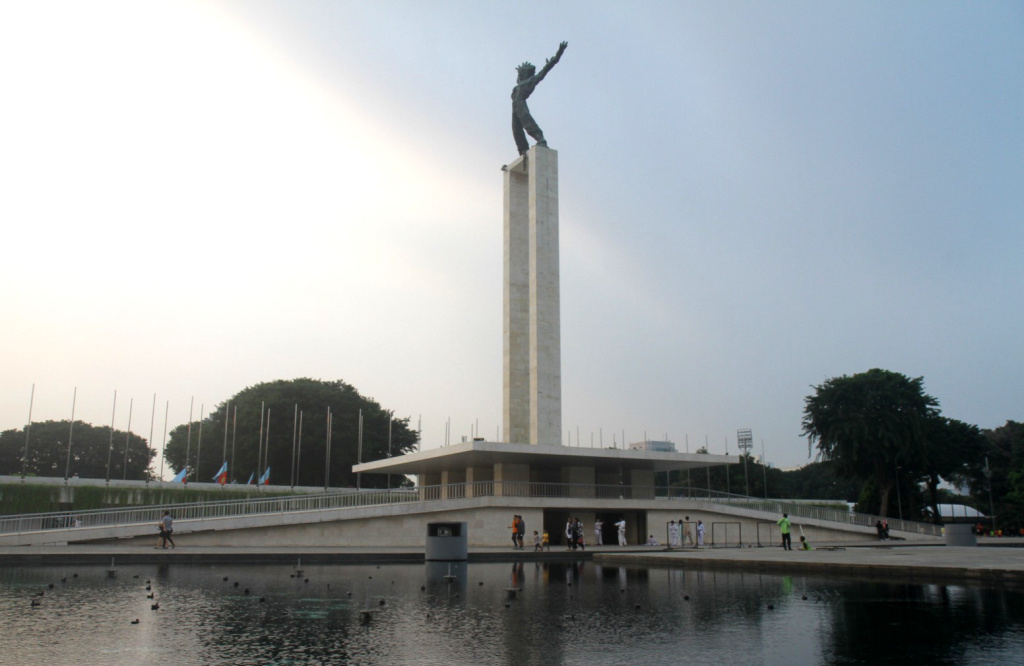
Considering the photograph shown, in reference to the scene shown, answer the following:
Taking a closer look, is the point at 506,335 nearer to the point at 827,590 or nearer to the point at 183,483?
the point at 183,483

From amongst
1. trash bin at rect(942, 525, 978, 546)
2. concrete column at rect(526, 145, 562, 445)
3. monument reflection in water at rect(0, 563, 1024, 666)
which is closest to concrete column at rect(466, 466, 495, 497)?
concrete column at rect(526, 145, 562, 445)

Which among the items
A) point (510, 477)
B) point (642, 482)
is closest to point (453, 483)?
point (510, 477)

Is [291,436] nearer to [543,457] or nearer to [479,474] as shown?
[479,474]

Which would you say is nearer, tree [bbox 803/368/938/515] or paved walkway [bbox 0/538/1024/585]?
paved walkway [bbox 0/538/1024/585]

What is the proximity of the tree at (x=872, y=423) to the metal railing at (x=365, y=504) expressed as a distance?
24.8 ft

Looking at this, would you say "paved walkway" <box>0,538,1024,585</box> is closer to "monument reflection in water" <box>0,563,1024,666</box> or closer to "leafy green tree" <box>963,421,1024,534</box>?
"monument reflection in water" <box>0,563,1024,666</box>

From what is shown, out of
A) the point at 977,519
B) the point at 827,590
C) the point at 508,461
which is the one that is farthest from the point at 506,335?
the point at 977,519

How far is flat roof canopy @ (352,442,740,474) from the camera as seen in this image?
34969mm

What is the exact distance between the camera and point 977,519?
61375 mm

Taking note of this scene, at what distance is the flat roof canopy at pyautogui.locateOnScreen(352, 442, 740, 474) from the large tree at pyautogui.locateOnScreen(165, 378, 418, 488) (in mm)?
24632

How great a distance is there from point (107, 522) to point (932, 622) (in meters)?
28.2

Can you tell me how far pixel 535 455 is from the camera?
36.6 m

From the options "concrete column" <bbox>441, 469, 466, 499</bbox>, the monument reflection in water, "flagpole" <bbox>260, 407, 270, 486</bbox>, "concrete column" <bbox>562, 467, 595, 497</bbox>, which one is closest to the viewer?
the monument reflection in water

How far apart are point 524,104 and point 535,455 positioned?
64.4 feet
